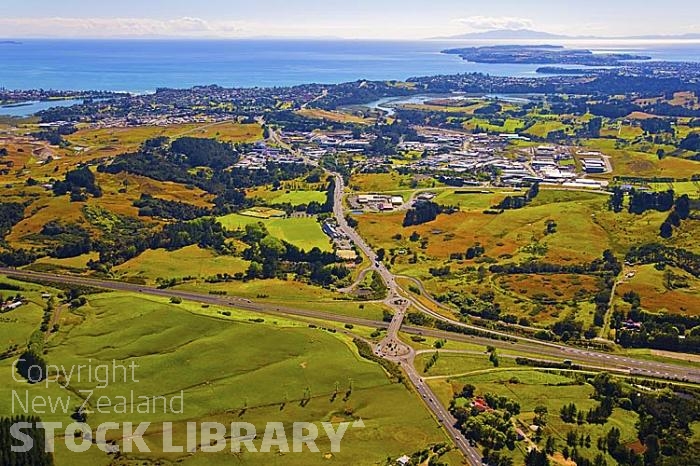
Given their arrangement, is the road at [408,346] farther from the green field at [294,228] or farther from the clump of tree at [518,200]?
the clump of tree at [518,200]

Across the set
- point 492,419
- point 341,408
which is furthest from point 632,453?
point 341,408

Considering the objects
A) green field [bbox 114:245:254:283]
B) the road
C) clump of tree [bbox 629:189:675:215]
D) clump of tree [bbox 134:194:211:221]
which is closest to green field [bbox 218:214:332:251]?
clump of tree [bbox 134:194:211:221]

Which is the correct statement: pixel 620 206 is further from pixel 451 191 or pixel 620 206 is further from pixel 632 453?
pixel 632 453

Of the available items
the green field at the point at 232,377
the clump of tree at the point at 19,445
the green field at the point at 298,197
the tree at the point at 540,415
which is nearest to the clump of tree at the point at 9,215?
the green field at the point at 232,377

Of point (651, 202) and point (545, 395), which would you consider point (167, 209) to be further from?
point (651, 202)

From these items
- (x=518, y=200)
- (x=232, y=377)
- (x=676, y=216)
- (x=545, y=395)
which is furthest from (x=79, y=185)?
(x=676, y=216)

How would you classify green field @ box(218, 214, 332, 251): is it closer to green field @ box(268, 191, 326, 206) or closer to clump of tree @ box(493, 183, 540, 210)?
green field @ box(268, 191, 326, 206)
